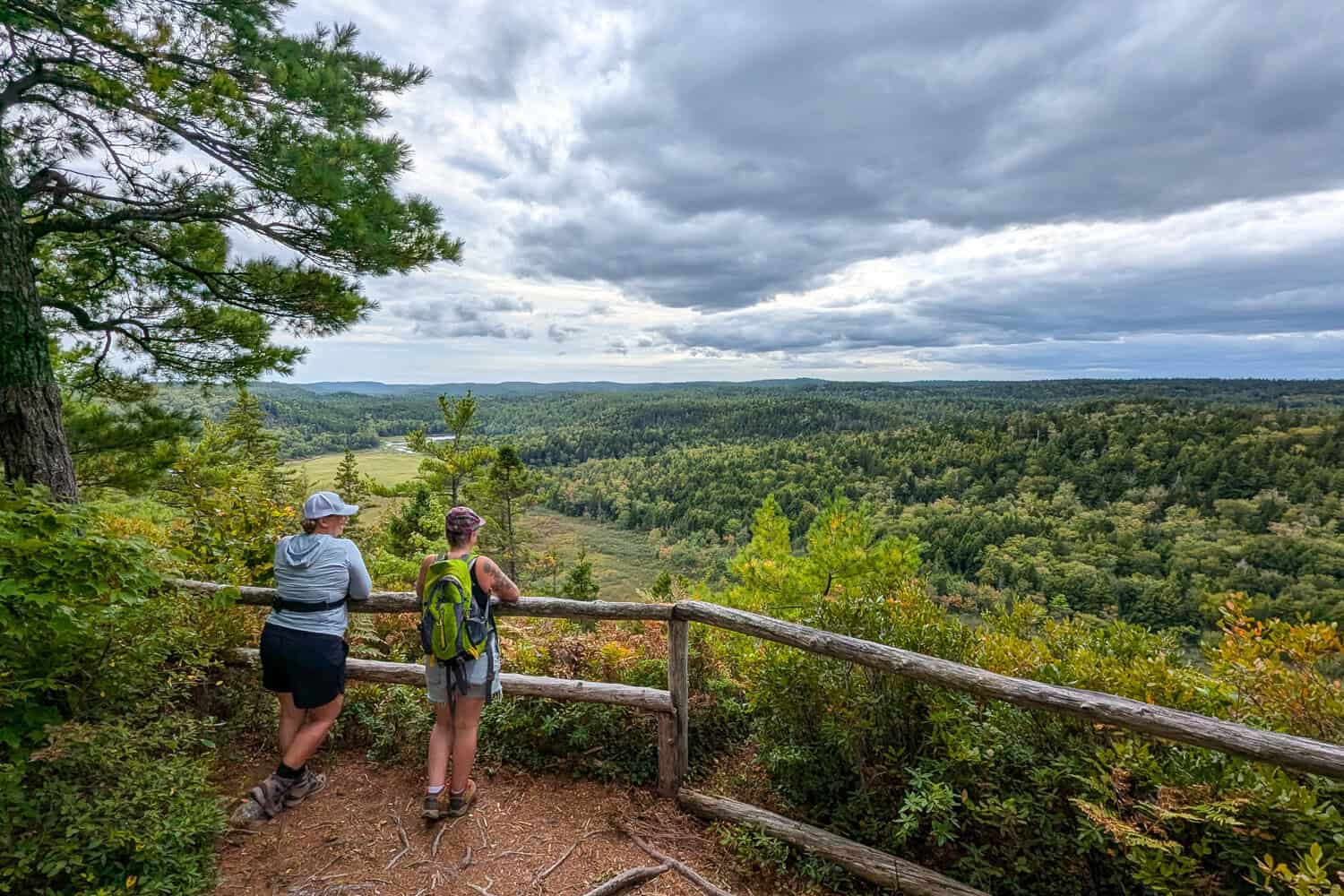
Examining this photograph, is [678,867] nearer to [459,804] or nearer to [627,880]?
[627,880]

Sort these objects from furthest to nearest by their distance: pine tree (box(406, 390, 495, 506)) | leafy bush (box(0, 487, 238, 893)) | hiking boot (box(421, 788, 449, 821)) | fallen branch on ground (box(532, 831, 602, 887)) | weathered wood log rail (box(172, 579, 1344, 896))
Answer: pine tree (box(406, 390, 495, 506)) < hiking boot (box(421, 788, 449, 821)) < fallen branch on ground (box(532, 831, 602, 887)) < leafy bush (box(0, 487, 238, 893)) < weathered wood log rail (box(172, 579, 1344, 896))

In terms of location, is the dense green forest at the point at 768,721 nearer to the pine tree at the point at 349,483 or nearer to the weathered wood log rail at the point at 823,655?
the weathered wood log rail at the point at 823,655

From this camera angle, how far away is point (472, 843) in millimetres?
3111

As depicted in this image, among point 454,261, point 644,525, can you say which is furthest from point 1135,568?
point 454,261

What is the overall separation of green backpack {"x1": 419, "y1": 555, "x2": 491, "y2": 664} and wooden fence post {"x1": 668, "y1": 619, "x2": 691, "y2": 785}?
1152mm

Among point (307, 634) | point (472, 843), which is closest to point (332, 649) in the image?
point (307, 634)

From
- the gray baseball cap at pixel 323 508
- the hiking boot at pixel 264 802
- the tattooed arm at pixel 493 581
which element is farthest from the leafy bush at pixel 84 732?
the tattooed arm at pixel 493 581

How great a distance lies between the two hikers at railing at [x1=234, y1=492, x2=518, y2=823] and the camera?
121 inches

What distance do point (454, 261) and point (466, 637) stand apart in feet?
10.5

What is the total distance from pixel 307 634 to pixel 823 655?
2.91 meters

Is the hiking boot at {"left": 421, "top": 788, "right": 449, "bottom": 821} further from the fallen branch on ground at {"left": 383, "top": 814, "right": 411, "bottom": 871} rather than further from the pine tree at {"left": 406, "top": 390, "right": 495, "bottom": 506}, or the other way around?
the pine tree at {"left": 406, "top": 390, "right": 495, "bottom": 506}

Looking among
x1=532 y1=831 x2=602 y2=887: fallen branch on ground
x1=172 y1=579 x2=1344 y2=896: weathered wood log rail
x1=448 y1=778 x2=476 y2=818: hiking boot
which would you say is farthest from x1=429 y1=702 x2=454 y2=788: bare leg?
x1=532 y1=831 x2=602 y2=887: fallen branch on ground

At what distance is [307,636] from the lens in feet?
10.2

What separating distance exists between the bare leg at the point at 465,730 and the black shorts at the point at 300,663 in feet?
2.56
